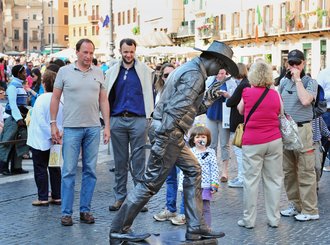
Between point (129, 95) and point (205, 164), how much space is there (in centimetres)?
149

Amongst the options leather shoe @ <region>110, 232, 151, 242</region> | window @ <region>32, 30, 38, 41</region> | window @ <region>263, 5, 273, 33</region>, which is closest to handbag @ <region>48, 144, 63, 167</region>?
leather shoe @ <region>110, 232, 151, 242</region>

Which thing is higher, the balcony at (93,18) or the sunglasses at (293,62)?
the balcony at (93,18)

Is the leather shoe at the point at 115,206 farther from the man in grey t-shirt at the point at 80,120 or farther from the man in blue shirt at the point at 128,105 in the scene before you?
the man in grey t-shirt at the point at 80,120

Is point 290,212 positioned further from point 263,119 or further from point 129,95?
point 129,95

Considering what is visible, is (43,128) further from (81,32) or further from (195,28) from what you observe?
(81,32)

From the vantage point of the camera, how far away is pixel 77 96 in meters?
8.74

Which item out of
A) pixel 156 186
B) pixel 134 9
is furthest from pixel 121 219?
pixel 134 9

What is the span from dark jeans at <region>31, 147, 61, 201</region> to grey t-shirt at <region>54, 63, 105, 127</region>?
1.27 m

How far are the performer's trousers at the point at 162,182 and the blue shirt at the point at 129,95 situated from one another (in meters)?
1.96

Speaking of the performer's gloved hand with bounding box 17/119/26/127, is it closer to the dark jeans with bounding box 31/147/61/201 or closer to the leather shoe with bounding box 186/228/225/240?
the dark jeans with bounding box 31/147/61/201

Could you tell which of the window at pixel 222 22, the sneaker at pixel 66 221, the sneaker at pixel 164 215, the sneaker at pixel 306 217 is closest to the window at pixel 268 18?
the window at pixel 222 22

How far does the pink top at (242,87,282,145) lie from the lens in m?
8.63

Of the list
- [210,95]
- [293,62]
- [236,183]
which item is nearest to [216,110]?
[236,183]

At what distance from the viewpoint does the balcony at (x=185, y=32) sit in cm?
6912
